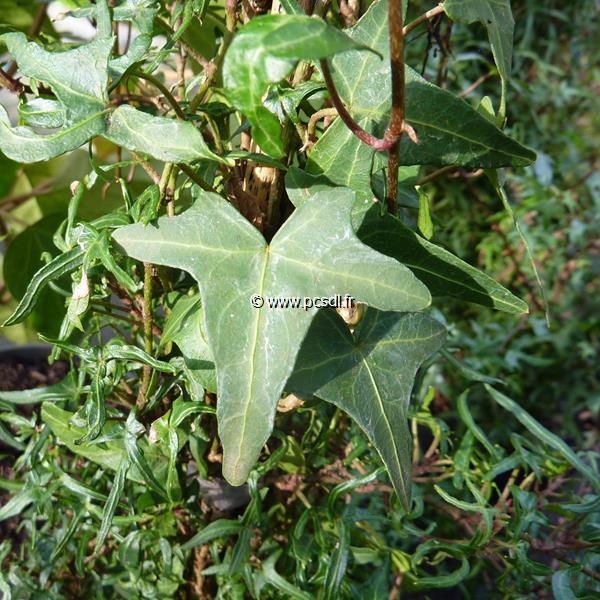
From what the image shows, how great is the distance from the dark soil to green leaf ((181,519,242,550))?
0.53 m

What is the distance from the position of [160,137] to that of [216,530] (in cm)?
30

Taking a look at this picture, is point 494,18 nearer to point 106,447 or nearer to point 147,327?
point 147,327

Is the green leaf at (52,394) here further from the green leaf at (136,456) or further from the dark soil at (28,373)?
the dark soil at (28,373)

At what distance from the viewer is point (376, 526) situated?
0.62m

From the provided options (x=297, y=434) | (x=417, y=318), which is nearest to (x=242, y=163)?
(x=417, y=318)

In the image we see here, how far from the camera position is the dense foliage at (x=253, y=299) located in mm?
290

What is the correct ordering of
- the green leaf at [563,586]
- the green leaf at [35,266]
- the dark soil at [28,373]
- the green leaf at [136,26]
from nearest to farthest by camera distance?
1. the green leaf at [136,26]
2. the green leaf at [563,586]
3. the green leaf at [35,266]
4. the dark soil at [28,373]

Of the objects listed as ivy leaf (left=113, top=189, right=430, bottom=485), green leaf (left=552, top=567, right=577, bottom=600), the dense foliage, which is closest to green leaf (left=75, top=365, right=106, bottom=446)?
the dense foliage

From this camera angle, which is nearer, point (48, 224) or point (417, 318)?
point (417, 318)

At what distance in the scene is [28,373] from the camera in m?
0.91

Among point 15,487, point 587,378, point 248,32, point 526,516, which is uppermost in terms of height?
point 248,32

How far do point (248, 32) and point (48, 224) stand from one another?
0.48 metres

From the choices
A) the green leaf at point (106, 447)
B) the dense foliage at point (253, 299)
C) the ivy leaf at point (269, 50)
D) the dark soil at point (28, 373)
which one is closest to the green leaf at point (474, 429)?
the dense foliage at point (253, 299)

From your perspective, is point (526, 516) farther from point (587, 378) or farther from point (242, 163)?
point (587, 378)
